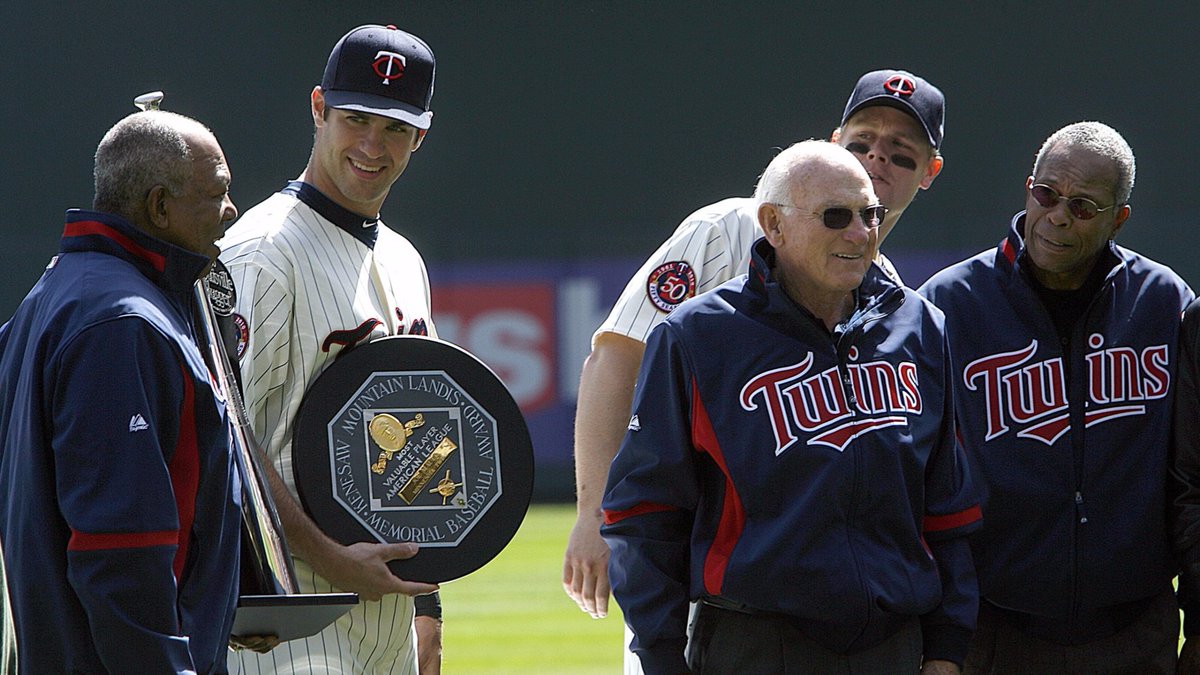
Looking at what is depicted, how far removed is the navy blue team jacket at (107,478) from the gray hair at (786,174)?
123cm

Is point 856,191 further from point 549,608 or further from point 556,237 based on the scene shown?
point 556,237

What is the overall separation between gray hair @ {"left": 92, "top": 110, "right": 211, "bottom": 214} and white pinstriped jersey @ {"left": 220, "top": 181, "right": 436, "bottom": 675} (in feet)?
1.88

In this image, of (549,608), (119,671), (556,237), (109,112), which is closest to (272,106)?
(109,112)

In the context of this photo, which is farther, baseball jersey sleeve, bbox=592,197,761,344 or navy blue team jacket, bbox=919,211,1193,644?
baseball jersey sleeve, bbox=592,197,761,344

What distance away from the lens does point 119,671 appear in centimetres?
274

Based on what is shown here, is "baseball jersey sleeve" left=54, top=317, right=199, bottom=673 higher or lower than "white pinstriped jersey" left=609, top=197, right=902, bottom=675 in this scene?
lower

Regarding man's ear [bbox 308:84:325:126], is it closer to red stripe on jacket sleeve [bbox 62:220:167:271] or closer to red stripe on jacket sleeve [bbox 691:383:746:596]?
red stripe on jacket sleeve [bbox 62:220:167:271]

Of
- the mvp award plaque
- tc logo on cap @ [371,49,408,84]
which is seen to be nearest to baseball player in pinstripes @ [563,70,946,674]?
the mvp award plaque

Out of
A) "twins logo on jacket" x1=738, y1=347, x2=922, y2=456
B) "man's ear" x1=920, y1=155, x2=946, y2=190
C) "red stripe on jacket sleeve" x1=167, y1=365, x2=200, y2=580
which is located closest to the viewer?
"red stripe on jacket sleeve" x1=167, y1=365, x2=200, y2=580

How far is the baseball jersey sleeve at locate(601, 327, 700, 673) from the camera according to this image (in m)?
3.23

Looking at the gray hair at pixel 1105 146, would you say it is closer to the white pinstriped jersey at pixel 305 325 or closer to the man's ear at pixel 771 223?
the man's ear at pixel 771 223

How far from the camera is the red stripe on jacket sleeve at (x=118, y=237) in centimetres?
295

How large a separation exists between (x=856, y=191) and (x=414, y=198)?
51.3 feet

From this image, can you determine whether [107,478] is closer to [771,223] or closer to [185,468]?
[185,468]
